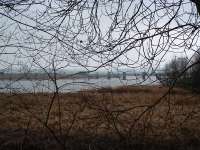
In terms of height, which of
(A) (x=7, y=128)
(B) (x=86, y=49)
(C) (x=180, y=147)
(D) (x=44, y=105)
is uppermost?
(B) (x=86, y=49)

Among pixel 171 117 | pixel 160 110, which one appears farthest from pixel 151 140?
pixel 160 110

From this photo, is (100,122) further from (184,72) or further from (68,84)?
(184,72)

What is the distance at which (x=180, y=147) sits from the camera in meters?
6.18

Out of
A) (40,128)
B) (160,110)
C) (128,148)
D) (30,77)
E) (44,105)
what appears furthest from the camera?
(160,110)

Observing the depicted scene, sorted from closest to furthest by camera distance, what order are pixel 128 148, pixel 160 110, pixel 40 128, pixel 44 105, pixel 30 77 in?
pixel 30 77 < pixel 128 148 < pixel 44 105 < pixel 40 128 < pixel 160 110

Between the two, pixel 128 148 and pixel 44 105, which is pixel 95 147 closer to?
pixel 128 148

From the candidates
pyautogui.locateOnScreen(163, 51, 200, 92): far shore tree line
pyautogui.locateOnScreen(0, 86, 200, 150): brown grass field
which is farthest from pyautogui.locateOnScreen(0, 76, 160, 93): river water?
pyautogui.locateOnScreen(163, 51, 200, 92): far shore tree line

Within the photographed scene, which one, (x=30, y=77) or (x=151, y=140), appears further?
(x=151, y=140)

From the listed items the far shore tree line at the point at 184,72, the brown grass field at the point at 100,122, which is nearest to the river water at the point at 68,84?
the brown grass field at the point at 100,122

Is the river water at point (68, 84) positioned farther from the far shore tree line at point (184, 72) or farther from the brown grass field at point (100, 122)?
the far shore tree line at point (184, 72)

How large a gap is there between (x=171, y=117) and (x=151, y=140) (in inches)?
18.2

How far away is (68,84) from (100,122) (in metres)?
1.01

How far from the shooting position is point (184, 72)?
5473mm

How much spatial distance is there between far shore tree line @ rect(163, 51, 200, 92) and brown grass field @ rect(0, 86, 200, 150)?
0.49ft
